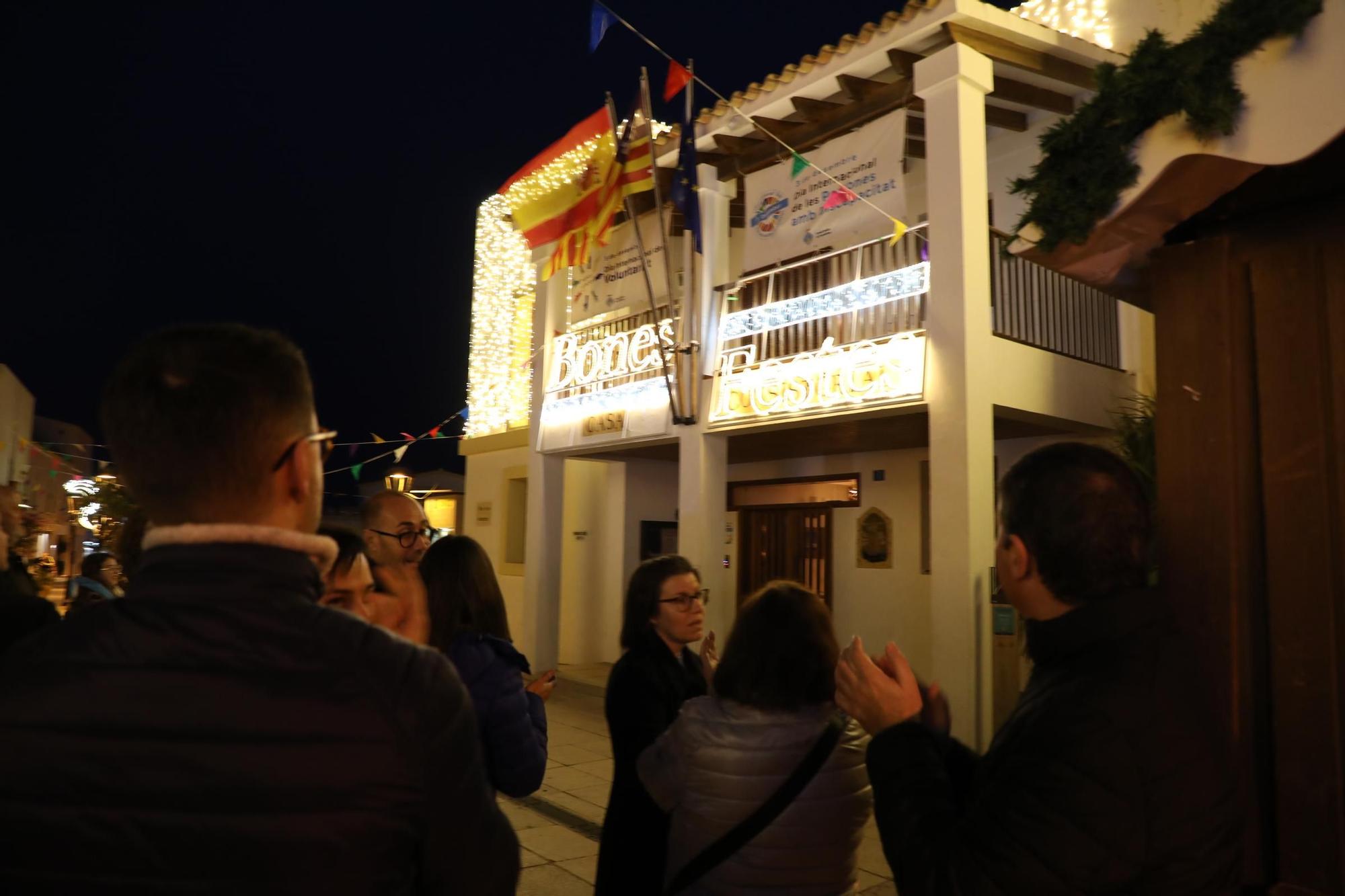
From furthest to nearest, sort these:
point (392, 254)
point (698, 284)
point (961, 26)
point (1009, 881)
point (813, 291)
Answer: point (392, 254)
point (698, 284)
point (813, 291)
point (961, 26)
point (1009, 881)

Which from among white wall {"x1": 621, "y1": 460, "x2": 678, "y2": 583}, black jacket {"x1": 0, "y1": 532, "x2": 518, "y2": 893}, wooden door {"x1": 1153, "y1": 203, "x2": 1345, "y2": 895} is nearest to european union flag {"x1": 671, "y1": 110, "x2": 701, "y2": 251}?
white wall {"x1": 621, "y1": 460, "x2": 678, "y2": 583}

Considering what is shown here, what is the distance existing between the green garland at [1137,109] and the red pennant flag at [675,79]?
19.7 ft

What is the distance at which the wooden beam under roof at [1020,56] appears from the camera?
8.14 m

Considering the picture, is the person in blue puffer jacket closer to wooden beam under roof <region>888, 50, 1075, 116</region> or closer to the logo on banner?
the logo on banner

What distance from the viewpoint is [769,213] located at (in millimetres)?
9766

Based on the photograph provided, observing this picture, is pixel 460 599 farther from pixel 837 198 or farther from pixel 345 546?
pixel 837 198

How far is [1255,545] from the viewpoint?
3.47m

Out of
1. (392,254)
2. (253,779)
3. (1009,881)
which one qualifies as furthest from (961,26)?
(392,254)

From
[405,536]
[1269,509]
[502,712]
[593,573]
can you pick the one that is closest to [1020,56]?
[1269,509]

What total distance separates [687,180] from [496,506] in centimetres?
747

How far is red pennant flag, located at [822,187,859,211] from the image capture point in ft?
29.5

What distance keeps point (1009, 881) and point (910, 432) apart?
9153mm

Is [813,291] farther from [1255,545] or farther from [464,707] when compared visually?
[464,707]

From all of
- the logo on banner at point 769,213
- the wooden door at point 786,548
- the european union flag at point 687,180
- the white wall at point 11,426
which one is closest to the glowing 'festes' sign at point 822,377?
the logo on banner at point 769,213
